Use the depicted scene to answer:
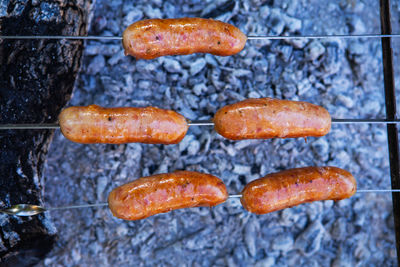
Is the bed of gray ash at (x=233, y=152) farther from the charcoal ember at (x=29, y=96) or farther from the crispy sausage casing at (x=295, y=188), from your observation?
the crispy sausage casing at (x=295, y=188)

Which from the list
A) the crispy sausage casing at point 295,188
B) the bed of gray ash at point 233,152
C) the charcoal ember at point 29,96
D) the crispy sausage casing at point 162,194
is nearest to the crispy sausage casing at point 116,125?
the crispy sausage casing at point 162,194

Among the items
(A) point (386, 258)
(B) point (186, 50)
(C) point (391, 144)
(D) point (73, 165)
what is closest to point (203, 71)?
(B) point (186, 50)

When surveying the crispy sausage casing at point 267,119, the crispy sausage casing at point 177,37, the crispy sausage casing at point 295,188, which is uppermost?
the crispy sausage casing at point 177,37

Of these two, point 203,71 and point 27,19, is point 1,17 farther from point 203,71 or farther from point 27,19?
point 203,71

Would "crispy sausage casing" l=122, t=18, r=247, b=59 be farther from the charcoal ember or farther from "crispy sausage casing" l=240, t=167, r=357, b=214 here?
"crispy sausage casing" l=240, t=167, r=357, b=214

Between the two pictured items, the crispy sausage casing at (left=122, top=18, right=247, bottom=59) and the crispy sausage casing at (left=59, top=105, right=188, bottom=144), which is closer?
the crispy sausage casing at (left=59, top=105, right=188, bottom=144)

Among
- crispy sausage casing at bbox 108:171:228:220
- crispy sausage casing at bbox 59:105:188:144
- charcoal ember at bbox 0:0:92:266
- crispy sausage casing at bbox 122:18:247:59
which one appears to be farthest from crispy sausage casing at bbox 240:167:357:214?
charcoal ember at bbox 0:0:92:266
